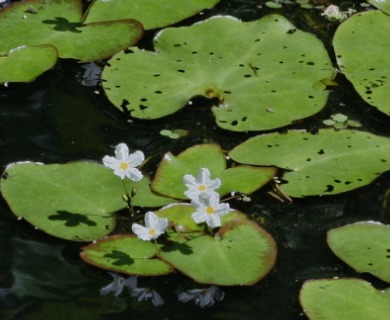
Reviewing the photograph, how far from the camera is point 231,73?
7.71 ft

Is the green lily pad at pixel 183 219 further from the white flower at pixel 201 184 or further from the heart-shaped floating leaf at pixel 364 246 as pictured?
the heart-shaped floating leaf at pixel 364 246

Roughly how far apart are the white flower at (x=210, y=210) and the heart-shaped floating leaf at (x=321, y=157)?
0.25 metres

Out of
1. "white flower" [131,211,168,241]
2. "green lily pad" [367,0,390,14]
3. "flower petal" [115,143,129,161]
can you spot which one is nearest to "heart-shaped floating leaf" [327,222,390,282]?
"white flower" [131,211,168,241]

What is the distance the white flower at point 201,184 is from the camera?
5.94 ft

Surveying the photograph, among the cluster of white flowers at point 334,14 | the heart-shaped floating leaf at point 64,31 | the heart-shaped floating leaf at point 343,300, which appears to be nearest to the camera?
the heart-shaped floating leaf at point 343,300

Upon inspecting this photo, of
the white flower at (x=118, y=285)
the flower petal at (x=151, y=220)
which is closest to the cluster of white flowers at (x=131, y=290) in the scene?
the white flower at (x=118, y=285)

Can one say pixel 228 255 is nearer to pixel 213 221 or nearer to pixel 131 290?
pixel 213 221

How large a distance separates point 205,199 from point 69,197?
317mm

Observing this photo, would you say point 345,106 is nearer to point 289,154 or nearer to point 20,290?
point 289,154

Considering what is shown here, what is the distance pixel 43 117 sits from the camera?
220cm

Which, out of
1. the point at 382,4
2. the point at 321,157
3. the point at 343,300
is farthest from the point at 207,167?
the point at 382,4

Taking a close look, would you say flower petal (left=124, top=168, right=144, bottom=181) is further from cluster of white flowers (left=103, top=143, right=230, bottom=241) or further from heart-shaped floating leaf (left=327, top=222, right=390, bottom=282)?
heart-shaped floating leaf (left=327, top=222, right=390, bottom=282)

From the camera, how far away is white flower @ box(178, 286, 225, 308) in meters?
1.68

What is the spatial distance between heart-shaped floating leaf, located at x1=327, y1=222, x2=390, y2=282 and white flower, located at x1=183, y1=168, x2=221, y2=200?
279mm
